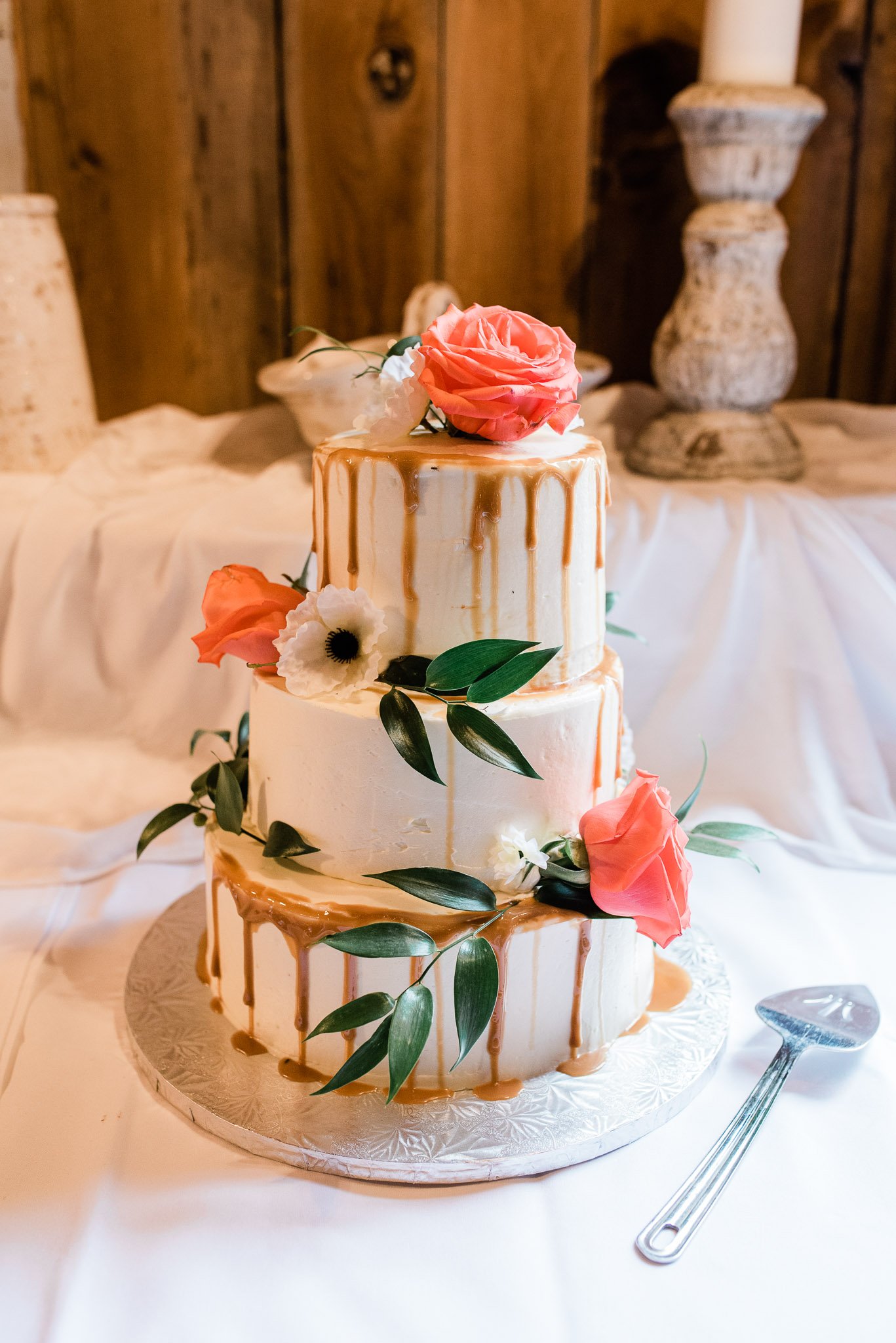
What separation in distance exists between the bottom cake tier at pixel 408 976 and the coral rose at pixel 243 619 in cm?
15

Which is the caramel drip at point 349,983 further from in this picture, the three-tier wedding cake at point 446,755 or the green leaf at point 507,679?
the green leaf at point 507,679

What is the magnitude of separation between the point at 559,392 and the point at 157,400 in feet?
3.71

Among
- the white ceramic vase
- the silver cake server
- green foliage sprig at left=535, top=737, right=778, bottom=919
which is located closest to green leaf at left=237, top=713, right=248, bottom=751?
green foliage sprig at left=535, top=737, right=778, bottom=919

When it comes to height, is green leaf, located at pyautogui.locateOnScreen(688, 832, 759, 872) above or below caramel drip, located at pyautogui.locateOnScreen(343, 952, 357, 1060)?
above

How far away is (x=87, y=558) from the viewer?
1.33m

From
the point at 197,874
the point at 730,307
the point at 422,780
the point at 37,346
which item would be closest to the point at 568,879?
the point at 422,780

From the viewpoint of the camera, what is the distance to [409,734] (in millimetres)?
735

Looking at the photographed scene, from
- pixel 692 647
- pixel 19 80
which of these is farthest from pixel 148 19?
pixel 692 647

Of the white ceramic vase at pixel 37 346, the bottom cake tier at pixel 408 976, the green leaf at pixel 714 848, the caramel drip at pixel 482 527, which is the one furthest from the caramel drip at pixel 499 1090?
the white ceramic vase at pixel 37 346

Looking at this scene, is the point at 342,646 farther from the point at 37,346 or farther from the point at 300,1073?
the point at 37,346

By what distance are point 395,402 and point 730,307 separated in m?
0.74

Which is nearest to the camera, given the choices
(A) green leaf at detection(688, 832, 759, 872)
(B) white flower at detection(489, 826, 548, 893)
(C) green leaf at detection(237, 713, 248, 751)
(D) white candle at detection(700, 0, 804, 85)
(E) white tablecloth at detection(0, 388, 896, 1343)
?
(E) white tablecloth at detection(0, 388, 896, 1343)

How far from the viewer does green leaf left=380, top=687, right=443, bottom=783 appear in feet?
2.40

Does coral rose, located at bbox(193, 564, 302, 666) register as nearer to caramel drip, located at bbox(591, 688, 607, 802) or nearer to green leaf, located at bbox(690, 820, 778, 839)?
caramel drip, located at bbox(591, 688, 607, 802)
